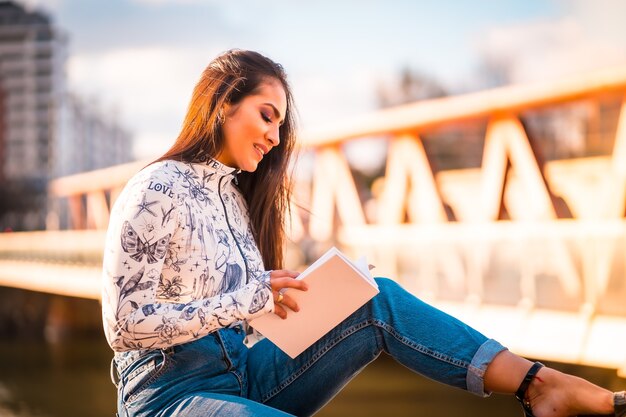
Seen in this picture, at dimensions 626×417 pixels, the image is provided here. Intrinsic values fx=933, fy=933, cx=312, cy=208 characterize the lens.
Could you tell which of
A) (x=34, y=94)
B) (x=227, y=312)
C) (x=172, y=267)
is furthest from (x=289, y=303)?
(x=34, y=94)

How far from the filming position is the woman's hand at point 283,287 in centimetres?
198

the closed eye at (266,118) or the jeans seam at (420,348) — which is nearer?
the jeans seam at (420,348)

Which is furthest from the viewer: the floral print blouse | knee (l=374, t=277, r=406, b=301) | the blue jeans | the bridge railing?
the bridge railing

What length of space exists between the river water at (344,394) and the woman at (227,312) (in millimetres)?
3173

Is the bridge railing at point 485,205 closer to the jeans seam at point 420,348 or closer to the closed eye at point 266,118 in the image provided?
the closed eye at point 266,118

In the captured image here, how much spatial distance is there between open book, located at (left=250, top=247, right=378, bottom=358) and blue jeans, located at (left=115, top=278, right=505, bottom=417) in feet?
0.26

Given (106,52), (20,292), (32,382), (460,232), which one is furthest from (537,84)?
(106,52)

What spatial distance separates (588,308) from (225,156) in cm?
273

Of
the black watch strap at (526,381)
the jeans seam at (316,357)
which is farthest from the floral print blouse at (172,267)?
the black watch strap at (526,381)

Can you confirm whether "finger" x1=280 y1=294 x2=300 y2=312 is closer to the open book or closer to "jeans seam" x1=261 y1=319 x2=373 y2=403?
the open book

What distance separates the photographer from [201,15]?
77.9 meters

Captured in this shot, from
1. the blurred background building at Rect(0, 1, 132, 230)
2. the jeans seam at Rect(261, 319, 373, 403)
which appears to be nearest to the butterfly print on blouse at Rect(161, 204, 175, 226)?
the jeans seam at Rect(261, 319, 373, 403)

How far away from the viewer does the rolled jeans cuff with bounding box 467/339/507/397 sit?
2021 mm

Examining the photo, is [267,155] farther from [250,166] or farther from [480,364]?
[480,364]
